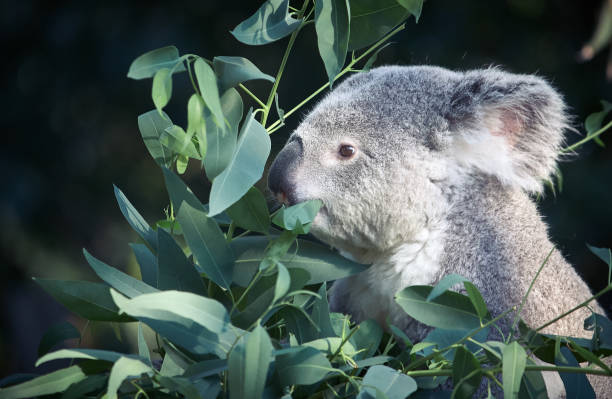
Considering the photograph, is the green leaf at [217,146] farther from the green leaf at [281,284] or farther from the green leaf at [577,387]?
the green leaf at [577,387]

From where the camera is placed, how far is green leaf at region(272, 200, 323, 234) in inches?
35.3

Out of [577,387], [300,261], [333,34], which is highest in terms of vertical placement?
[333,34]

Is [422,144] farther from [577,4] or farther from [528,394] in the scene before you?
[577,4]

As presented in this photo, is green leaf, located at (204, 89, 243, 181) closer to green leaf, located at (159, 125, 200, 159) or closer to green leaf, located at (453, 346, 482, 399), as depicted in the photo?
green leaf, located at (159, 125, 200, 159)

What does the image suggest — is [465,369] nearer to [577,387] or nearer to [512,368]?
[512,368]

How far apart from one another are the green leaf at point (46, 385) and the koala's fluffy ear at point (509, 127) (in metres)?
0.95

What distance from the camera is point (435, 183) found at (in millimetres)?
1433

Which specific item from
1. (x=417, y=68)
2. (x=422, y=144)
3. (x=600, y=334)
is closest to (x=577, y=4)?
(x=417, y=68)

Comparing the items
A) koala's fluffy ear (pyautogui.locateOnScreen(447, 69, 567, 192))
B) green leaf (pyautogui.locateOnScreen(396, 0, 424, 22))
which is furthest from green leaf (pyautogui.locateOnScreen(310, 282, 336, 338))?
koala's fluffy ear (pyautogui.locateOnScreen(447, 69, 567, 192))

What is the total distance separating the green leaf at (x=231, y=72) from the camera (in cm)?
91

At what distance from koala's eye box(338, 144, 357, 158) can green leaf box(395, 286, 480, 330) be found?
486 mm

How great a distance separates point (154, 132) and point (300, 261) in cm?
36

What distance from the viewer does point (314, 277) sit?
1058 millimetres

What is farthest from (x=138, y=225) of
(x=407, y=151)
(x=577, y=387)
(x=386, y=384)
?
(x=577, y=387)
